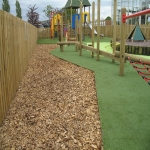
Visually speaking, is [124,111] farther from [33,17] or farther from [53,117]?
[33,17]

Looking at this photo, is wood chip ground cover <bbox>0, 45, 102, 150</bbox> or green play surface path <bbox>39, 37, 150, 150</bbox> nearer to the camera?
green play surface path <bbox>39, 37, 150, 150</bbox>

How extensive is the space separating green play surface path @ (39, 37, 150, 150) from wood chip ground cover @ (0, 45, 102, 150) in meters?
0.15

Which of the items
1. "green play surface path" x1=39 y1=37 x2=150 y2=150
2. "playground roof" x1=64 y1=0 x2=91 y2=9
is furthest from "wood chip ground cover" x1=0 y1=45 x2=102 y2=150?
"playground roof" x1=64 y1=0 x2=91 y2=9

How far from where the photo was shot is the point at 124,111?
323 centimetres

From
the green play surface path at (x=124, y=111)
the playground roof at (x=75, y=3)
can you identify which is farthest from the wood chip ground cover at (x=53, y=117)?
the playground roof at (x=75, y=3)

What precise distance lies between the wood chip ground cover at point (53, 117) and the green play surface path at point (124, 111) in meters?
0.15

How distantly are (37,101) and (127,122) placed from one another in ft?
6.06

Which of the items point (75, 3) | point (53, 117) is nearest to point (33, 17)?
point (75, 3)

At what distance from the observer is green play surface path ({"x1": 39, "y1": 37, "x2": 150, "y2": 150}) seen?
2436 mm

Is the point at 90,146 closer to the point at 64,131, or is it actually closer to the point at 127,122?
the point at 64,131

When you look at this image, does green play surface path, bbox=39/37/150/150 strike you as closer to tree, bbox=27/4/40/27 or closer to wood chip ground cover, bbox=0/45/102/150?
wood chip ground cover, bbox=0/45/102/150

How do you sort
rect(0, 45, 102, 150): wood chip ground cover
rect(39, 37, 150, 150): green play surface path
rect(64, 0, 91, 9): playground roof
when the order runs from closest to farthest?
rect(39, 37, 150, 150): green play surface path
rect(0, 45, 102, 150): wood chip ground cover
rect(64, 0, 91, 9): playground roof

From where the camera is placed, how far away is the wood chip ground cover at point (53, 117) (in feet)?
8.49

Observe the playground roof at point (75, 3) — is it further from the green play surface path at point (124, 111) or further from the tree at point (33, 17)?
the green play surface path at point (124, 111)
